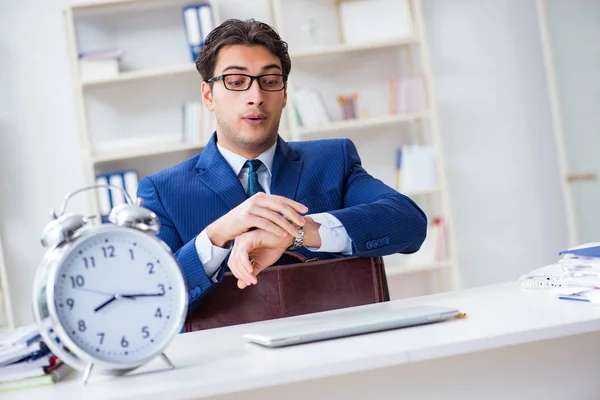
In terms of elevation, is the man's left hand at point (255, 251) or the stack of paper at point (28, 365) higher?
the man's left hand at point (255, 251)

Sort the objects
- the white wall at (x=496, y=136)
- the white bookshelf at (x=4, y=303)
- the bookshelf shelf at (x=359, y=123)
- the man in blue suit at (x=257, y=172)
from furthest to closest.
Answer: the white wall at (x=496, y=136)
the bookshelf shelf at (x=359, y=123)
the white bookshelf at (x=4, y=303)
the man in blue suit at (x=257, y=172)

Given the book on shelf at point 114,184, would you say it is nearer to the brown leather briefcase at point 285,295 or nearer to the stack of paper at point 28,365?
the brown leather briefcase at point 285,295

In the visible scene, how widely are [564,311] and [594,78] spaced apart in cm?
332

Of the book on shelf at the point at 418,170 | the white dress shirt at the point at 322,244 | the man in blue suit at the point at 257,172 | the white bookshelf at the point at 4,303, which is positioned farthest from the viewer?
the book on shelf at the point at 418,170

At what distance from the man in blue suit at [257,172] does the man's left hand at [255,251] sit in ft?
0.89

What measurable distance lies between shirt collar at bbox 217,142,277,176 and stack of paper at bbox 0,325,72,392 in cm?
111

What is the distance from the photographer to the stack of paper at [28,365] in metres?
1.14

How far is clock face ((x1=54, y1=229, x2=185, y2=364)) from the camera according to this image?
→ 1097 mm

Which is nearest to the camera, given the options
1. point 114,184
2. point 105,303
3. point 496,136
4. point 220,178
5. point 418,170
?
point 105,303

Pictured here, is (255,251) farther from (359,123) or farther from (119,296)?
(359,123)

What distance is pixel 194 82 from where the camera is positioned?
430 cm

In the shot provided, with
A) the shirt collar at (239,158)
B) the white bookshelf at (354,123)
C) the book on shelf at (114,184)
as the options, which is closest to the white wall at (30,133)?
the book on shelf at (114,184)

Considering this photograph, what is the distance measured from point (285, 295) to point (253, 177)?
0.59 metres

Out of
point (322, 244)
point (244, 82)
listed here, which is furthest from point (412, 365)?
point (244, 82)
